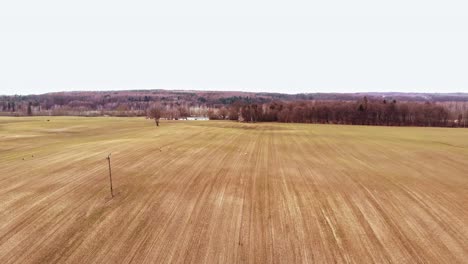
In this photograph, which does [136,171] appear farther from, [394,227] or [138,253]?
[394,227]

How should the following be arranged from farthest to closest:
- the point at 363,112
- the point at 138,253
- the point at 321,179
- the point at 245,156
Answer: the point at 363,112, the point at 245,156, the point at 321,179, the point at 138,253

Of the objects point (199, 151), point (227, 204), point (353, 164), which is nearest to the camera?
point (227, 204)

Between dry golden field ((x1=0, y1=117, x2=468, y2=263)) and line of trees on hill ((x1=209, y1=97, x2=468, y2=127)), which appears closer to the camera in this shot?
dry golden field ((x1=0, y1=117, x2=468, y2=263))

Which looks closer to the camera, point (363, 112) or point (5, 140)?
point (5, 140)

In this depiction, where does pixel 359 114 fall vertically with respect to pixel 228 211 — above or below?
above

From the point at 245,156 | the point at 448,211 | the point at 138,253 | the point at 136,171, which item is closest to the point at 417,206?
the point at 448,211

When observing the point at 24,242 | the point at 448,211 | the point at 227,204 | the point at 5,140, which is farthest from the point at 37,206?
the point at 5,140

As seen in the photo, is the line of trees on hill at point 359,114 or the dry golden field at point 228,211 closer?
the dry golden field at point 228,211

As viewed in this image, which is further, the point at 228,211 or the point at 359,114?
the point at 359,114
